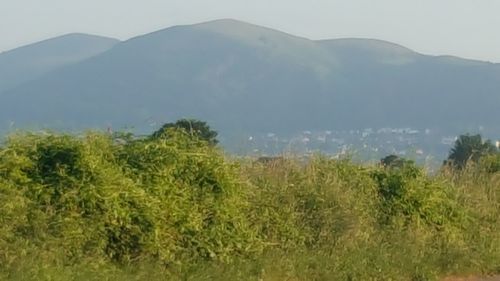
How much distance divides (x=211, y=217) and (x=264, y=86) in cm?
13680

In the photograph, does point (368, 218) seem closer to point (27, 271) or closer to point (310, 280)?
point (310, 280)

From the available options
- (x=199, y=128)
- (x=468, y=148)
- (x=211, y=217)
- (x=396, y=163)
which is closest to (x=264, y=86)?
(x=468, y=148)

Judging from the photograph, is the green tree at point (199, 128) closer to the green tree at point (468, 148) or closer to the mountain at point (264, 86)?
the green tree at point (468, 148)

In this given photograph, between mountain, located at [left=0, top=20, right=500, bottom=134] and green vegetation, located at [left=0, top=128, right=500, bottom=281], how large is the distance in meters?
81.0

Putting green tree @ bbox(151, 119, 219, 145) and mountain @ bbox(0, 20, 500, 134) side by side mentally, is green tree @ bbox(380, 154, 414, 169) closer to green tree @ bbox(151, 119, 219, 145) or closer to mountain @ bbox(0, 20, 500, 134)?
green tree @ bbox(151, 119, 219, 145)

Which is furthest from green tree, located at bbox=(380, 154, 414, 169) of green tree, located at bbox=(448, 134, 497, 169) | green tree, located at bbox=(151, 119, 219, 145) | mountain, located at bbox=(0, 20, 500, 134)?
mountain, located at bbox=(0, 20, 500, 134)

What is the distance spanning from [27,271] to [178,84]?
134004 millimetres

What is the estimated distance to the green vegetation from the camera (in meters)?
12.0

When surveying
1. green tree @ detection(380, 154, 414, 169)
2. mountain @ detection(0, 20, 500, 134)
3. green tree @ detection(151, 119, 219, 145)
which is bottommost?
mountain @ detection(0, 20, 500, 134)

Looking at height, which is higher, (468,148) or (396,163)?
(396,163)

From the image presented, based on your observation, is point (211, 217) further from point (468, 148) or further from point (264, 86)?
point (264, 86)

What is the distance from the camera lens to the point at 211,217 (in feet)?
45.8

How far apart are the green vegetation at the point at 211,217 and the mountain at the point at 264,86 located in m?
81.0

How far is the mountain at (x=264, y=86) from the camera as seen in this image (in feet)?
399
